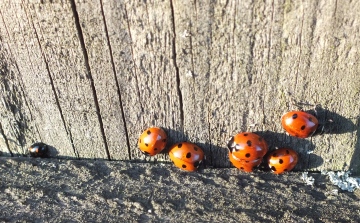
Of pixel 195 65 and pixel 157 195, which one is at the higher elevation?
pixel 195 65

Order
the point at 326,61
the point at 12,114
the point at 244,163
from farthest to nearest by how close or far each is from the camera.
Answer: the point at 12,114
the point at 244,163
the point at 326,61

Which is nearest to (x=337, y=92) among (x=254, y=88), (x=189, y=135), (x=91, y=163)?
Result: (x=254, y=88)

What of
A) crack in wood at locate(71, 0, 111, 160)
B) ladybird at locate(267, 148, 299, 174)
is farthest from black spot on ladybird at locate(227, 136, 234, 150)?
crack in wood at locate(71, 0, 111, 160)

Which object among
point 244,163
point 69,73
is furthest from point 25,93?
point 244,163

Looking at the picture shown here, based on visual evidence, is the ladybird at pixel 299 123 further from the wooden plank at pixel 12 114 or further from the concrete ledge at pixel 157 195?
the wooden plank at pixel 12 114

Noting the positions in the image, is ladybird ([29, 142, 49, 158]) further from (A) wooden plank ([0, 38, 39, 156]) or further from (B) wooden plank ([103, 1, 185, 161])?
(B) wooden plank ([103, 1, 185, 161])

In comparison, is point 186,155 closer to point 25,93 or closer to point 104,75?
point 104,75

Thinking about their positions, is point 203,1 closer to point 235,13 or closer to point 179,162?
point 235,13
